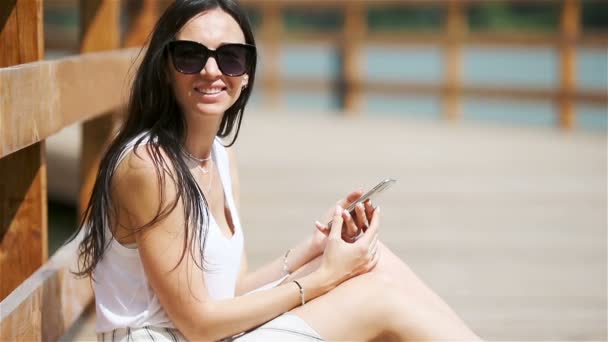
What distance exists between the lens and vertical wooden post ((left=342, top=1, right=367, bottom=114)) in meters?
10.5

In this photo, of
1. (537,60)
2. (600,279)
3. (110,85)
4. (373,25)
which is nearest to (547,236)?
A: (600,279)

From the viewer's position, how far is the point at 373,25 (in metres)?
17.1

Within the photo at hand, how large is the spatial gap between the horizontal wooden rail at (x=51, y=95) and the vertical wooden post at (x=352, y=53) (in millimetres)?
7031

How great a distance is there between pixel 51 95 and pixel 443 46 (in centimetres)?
771

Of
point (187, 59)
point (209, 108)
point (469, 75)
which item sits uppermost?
point (187, 59)

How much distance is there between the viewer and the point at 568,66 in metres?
8.95

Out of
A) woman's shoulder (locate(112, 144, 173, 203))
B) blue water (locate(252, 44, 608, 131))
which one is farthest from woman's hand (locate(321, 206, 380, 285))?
blue water (locate(252, 44, 608, 131))

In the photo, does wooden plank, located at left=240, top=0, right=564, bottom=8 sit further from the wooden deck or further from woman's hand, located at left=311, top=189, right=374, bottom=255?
woman's hand, located at left=311, top=189, right=374, bottom=255

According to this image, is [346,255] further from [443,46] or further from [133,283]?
[443,46]

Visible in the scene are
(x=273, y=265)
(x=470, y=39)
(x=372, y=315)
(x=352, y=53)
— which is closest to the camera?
(x=372, y=315)

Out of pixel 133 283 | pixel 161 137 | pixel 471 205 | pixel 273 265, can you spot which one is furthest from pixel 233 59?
pixel 471 205

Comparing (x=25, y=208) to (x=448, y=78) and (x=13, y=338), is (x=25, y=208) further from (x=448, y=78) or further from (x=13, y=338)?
(x=448, y=78)

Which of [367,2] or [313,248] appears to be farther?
[367,2]

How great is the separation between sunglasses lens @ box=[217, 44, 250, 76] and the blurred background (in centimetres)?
128
